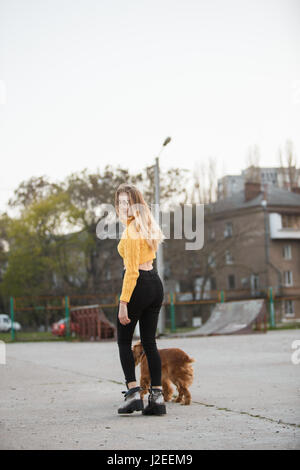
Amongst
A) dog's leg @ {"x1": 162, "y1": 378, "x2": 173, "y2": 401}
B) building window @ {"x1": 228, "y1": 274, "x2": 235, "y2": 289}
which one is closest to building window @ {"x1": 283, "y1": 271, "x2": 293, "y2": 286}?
building window @ {"x1": 228, "y1": 274, "x2": 235, "y2": 289}

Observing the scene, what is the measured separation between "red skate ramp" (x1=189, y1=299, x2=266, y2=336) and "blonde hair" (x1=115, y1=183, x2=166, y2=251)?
1850 centimetres

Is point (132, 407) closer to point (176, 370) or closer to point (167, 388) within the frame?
point (176, 370)

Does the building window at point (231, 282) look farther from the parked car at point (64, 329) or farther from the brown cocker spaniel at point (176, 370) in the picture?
the brown cocker spaniel at point (176, 370)

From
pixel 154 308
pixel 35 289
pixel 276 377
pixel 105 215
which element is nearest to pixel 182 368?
pixel 154 308

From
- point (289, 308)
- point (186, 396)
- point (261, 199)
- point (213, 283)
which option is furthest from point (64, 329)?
point (213, 283)

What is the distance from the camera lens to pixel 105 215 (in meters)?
41.5

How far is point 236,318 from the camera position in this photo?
2511cm

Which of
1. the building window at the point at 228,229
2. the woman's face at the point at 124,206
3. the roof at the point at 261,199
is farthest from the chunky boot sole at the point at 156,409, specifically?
the building window at the point at 228,229

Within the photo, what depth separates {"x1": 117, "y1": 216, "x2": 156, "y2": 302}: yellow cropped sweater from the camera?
18.1 ft

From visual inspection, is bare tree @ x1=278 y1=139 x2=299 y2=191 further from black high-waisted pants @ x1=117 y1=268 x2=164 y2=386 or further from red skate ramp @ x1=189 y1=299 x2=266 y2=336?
black high-waisted pants @ x1=117 y1=268 x2=164 y2=386

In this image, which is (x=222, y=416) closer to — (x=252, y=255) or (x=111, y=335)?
(x=111, y=335)

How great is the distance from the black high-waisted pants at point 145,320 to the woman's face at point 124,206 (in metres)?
0.47

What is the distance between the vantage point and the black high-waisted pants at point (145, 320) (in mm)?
5594

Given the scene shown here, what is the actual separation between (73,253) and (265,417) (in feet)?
135
